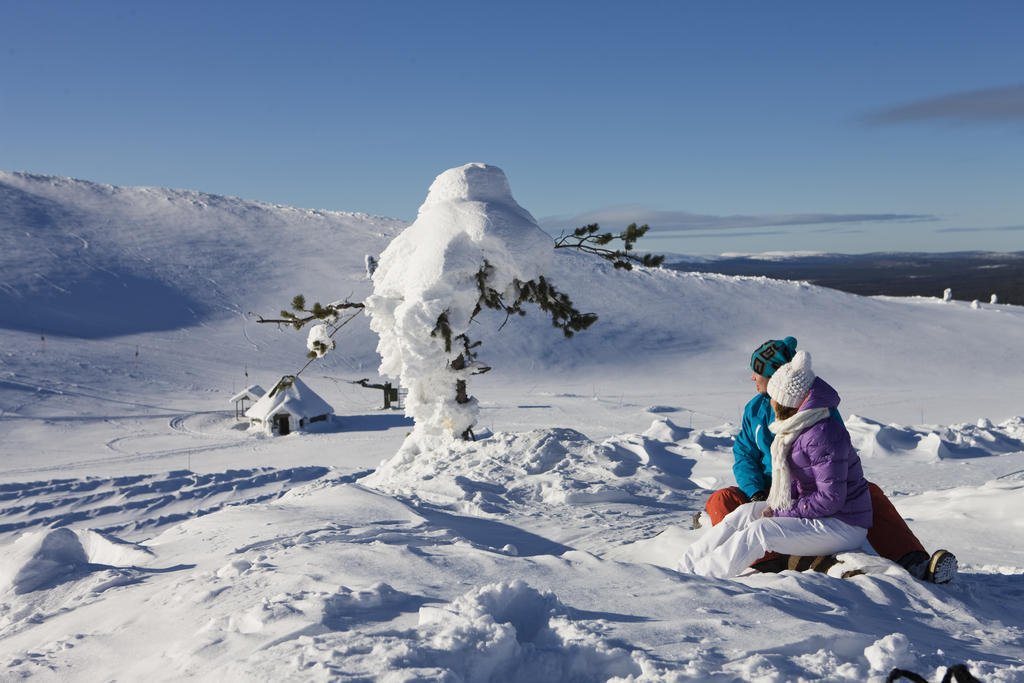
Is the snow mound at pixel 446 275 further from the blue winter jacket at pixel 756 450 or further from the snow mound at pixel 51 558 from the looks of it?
the blue winter jacket at pixel 756 450

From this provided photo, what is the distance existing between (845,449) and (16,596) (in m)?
5.07

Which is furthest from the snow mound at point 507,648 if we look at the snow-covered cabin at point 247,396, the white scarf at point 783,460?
the snow-covered cabin at point 247,396

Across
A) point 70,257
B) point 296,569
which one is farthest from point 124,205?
point 296,569

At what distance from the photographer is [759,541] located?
4.36 metres

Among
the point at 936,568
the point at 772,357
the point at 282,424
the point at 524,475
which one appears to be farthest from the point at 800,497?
the point at 282,424

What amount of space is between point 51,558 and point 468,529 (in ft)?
9.51

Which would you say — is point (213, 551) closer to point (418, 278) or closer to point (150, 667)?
point (150, 667)

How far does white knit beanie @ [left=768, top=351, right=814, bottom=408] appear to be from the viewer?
4.36 metres

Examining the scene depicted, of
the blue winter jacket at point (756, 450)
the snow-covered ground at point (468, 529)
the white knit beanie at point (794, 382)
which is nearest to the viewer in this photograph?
the snow-covered ground at point (468, 529)

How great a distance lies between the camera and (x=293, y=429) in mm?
25938

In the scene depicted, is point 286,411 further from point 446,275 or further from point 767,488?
point 767,488

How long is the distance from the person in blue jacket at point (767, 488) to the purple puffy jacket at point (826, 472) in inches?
11.0

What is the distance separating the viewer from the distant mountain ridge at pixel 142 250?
46688mm

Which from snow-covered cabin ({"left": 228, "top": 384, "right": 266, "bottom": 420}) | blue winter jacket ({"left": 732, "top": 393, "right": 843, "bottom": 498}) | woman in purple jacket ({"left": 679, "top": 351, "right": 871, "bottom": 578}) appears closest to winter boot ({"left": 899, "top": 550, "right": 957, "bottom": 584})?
woman in purple jacket ({"left": 679, "top": 351, "right": 871, "bottom": 578})
